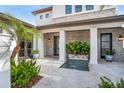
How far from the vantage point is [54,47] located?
1433 cm

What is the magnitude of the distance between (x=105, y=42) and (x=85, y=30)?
2.14 meters

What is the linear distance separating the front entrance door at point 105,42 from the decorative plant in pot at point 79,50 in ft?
7.23

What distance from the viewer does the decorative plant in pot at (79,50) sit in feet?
33.3

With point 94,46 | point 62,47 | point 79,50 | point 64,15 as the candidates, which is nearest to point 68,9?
point 64,15

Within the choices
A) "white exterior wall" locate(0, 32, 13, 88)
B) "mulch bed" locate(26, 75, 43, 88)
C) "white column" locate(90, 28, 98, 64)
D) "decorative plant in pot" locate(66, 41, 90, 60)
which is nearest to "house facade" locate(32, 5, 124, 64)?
"white column" locate(90, 28, 98, 64)

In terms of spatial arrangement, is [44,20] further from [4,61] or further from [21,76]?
[4,61]

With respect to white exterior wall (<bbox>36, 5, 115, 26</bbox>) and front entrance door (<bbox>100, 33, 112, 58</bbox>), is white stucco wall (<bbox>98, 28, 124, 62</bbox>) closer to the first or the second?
front entrance door (<bbox>100, 33, 112, 58</bbox>)

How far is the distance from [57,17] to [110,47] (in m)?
6.48

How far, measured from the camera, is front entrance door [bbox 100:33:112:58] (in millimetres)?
11418

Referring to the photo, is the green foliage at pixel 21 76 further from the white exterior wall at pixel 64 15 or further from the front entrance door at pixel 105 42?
the white exterior wall at pixel 64 15

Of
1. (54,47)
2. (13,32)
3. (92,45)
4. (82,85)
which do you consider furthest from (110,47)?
(13,32)

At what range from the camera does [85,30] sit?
11.4 m
